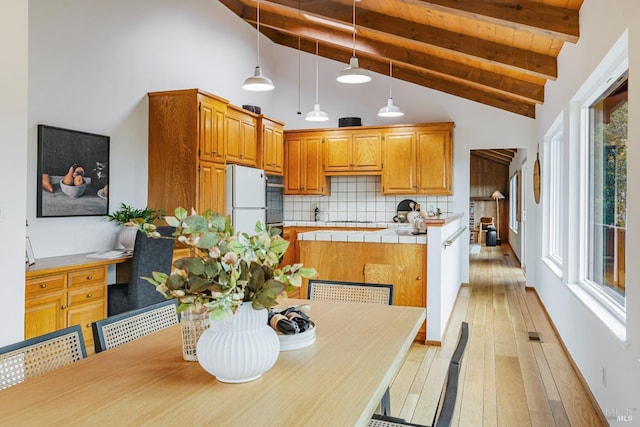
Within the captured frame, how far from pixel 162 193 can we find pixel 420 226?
2.70 m

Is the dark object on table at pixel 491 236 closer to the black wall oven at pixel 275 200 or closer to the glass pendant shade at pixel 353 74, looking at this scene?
the black wall oven at pixel 275 200

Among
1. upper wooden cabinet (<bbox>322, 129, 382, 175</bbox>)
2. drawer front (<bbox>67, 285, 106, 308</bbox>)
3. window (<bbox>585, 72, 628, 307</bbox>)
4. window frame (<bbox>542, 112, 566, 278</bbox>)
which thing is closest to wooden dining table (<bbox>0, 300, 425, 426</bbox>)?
window (<bbox>585, 72, 628, 307</bbox>)

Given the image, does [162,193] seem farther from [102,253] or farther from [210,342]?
[210,342]

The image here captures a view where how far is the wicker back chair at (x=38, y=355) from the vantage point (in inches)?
53.0

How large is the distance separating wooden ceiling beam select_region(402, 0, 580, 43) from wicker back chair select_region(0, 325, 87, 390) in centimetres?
338

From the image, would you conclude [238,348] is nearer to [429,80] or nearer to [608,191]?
[608,191]

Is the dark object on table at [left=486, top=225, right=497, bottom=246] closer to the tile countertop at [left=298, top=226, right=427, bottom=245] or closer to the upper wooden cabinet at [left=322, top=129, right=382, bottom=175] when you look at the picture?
the upper wooden cabinet at [left=322, top=129, right=382, bottom=175]

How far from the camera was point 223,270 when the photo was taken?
127 centimetres

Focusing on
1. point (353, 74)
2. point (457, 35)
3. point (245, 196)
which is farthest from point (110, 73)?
point (457, 35)

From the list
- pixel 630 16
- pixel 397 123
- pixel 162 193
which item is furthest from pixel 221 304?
pixel 397 123

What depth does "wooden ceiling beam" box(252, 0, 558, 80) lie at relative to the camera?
446 centimetres

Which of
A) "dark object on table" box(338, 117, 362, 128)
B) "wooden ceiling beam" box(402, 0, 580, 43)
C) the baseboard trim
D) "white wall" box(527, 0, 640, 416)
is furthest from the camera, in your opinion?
"dark object on table" box(338, 117, 362, 128)

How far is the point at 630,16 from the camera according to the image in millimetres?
2127

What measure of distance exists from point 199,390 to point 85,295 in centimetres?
276
